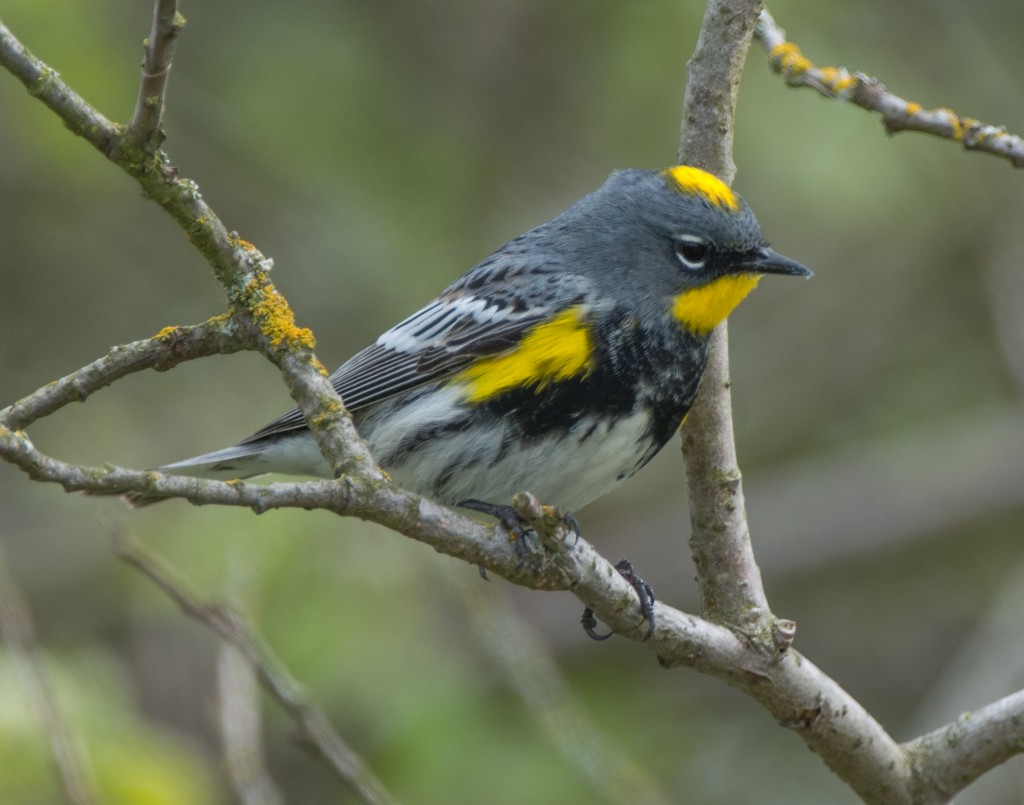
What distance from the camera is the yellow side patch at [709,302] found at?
14.2 ft

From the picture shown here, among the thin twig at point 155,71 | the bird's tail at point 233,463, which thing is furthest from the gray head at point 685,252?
the thin twig at point 155,71

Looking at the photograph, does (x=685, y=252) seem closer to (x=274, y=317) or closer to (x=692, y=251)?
(x=692, y=251)

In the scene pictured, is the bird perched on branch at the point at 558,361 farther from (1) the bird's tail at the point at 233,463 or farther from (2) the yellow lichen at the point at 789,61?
(2) the yellow lichen at the point at 789,61

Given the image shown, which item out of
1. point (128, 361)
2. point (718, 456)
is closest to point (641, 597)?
point (718, 456)

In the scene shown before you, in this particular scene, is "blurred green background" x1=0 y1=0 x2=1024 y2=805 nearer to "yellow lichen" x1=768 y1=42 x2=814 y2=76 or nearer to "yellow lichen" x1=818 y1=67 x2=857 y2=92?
"yellow lichen" x1=768 y1=42 x2=814 y2=76

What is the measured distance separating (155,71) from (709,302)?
2276 mm

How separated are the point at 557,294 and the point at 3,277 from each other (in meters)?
4.68

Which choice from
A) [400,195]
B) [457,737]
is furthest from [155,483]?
[400,195]

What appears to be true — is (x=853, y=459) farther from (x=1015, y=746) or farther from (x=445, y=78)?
(x=1015, y=746)

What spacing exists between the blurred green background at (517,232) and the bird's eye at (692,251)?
8.76ft

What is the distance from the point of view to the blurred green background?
23.7 ft

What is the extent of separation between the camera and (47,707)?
11.9 feet

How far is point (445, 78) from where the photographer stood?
8.52 metres

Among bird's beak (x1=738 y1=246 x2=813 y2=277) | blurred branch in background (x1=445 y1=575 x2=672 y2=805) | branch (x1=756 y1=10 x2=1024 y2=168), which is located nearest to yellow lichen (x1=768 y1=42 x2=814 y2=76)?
branch (x1=756 y1=10 x2=1024 y2=168)
